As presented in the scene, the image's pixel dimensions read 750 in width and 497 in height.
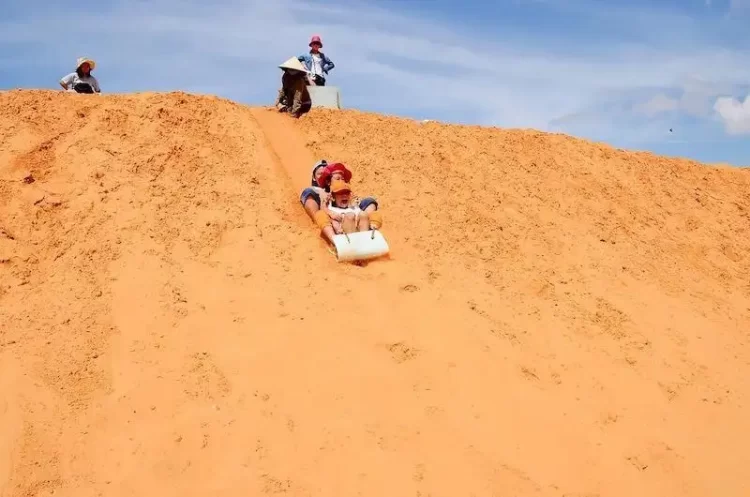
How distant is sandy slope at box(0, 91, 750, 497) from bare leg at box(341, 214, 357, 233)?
235mm

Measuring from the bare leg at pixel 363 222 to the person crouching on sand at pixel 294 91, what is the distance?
2.14 metres

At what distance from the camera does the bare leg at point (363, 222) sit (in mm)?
5297

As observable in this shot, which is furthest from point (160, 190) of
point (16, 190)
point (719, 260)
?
point (719, 260)

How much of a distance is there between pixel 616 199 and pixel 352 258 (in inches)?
126

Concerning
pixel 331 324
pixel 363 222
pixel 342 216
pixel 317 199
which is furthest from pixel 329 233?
pixel 331 324

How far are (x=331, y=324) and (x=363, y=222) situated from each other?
3.59 feet

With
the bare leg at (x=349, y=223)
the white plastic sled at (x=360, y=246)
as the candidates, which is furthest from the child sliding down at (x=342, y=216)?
the white plastic sled at (x=360, y=246)

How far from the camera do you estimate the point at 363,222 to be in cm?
531

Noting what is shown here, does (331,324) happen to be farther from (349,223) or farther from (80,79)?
(80,79)

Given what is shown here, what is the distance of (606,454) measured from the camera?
4078 mm

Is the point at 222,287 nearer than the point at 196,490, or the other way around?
the point at 196,490

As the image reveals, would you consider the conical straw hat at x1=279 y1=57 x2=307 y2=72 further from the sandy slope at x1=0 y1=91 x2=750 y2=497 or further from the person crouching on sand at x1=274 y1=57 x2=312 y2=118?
the sandy slope at x1=0 y1=91 x2=750 y2=497

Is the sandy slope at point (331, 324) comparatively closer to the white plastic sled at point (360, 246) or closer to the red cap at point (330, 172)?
the white plastic sled at point (360, 246)

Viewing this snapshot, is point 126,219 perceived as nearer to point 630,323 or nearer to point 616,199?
point 630,323
